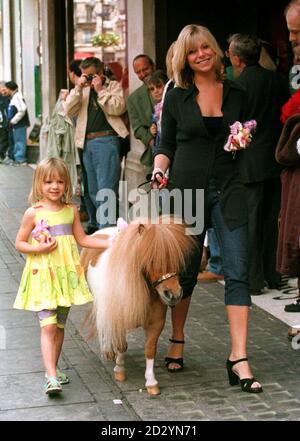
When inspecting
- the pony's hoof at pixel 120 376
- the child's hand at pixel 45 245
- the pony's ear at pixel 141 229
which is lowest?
the pony's hoof at pixel 120 376

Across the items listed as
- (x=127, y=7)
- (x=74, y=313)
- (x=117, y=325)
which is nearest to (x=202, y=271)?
(x=74, y=313)

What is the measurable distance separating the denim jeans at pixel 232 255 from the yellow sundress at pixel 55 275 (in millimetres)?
692

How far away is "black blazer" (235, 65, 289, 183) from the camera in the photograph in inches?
310

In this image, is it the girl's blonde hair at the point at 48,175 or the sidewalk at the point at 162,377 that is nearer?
the sidewalk at the point at 162,377

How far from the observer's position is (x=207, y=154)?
5.89 m

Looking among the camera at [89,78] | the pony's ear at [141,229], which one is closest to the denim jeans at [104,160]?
the camera at [89,78]

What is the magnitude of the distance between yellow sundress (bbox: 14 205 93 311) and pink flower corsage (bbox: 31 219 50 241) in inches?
1.8

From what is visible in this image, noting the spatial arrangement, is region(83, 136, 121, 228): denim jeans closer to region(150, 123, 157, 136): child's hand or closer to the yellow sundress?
region(150, 123, 157, 136): child's hand

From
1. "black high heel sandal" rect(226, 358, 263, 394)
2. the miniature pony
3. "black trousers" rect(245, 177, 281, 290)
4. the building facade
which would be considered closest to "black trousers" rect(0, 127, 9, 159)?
the building facade

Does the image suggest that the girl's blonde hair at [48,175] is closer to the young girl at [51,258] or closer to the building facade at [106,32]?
the young girl at [51,258]

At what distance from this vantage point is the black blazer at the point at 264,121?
25.8ft

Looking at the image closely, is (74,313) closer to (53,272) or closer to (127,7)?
(53,272)

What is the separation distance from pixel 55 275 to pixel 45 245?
0.20 meters
